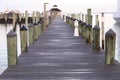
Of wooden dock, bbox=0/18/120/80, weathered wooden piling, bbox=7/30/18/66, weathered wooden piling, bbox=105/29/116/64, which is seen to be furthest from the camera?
weathered wooden piling, bbox=7/30/18/66

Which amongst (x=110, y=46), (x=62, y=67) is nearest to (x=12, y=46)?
(x=62, y=67)

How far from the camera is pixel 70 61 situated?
14.5 meters

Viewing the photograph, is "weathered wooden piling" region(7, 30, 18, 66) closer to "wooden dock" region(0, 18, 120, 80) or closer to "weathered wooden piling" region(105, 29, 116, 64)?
"wooden dock" region(0, 18, 120, 80)

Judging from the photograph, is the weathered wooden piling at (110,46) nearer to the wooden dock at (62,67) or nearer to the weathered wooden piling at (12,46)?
the wooden dock at (62,67)

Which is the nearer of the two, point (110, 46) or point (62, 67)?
point (62, 67)

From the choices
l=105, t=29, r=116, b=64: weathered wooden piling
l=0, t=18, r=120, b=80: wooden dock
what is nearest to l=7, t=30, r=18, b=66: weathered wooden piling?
l=0, t=18, r=120, b=80: wooden dock

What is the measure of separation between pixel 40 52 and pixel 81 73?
5910 mm

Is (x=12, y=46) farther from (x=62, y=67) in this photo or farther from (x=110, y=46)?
(x=110, y=46)

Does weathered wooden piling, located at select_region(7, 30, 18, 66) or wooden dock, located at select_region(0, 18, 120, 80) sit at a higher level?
weathered wooden piling, located at select_region(7, 30, 18, 66)

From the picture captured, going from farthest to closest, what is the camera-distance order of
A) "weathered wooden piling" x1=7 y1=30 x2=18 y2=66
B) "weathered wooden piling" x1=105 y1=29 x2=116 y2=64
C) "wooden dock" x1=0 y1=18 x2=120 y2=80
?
"weathered wooden piling" x1=7 y1=30 x2=18 y2=66 < "weathered wooden piling" x1=105 y1=29 x2=116 y2=64 < "wooden dock" x1=0 y1=18 x2=120 y2=80

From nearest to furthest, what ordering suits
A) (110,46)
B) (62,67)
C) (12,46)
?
(62,67)
(110,46)
(12,46)

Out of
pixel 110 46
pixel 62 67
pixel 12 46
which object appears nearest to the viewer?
pixel 62 67

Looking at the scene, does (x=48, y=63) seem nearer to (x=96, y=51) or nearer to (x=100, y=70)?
(x=100, y=70)

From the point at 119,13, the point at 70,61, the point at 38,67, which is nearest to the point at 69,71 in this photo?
the point at 38,67
